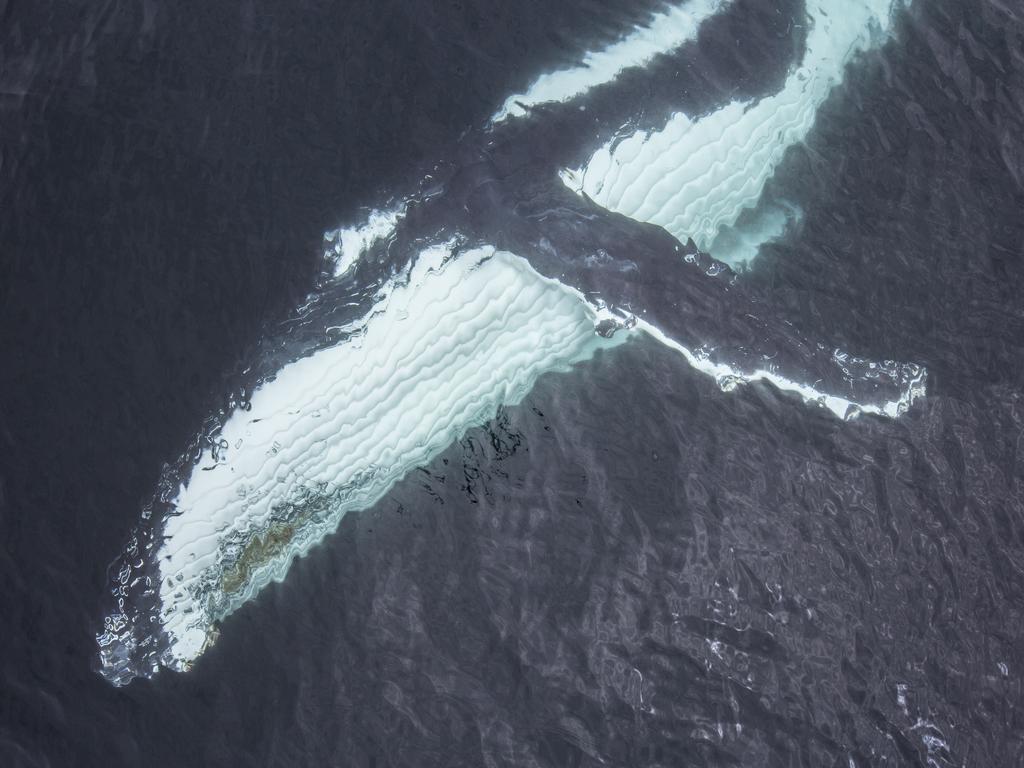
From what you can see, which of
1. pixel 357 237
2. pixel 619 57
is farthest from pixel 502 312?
pixel 619 57

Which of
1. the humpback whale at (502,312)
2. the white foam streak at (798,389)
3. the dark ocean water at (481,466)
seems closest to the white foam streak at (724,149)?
the humpback whale at (502,312)

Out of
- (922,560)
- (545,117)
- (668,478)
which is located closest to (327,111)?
(545,117)

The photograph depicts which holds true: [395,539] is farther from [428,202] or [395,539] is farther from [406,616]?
[428,202]

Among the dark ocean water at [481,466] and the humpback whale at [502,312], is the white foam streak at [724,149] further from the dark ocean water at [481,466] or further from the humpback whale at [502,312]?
the dark ocean water at [481,466]

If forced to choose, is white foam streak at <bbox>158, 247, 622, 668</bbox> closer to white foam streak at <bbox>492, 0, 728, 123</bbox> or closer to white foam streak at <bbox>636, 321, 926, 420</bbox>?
white foam streak at <bbox>636, 321, 926, 420</bbox>

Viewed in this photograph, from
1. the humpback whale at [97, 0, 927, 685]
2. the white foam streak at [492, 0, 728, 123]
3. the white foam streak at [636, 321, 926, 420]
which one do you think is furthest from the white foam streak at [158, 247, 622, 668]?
the white foam streak at [492, 0, 728, 123]

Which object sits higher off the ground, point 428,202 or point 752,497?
point 428,202
